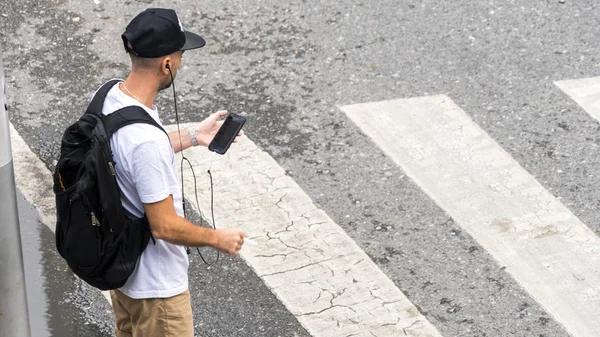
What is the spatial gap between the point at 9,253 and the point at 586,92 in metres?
4.89

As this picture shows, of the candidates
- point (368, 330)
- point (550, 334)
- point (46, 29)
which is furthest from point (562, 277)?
point (46, 29)

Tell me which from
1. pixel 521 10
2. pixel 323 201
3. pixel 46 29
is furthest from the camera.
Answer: pixel 521 10

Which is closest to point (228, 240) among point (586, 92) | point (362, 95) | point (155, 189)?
point (155, 189)

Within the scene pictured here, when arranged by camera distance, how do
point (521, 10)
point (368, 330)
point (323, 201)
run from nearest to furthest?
point (368, 330), point (323, 201), point (521, 10)

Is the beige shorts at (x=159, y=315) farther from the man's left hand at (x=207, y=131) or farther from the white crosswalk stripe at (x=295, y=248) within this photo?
the white crosswalk stripe at (x=295, y=248)

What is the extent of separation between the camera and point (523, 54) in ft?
26.5

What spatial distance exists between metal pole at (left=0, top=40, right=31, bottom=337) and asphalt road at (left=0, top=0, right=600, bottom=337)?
1.05m

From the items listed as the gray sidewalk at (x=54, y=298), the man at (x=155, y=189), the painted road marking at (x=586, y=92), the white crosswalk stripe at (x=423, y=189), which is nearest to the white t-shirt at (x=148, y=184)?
the man at (x=155, y=189)

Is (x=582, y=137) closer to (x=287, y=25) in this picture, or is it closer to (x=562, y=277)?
(x=562, y=277)

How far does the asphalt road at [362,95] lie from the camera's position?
5762mm

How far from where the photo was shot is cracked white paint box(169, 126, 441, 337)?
5.54 meters

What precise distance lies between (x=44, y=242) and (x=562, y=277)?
3071 millimetres

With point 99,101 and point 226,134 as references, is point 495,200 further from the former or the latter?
point 99,101

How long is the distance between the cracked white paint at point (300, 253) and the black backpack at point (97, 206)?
64.9 inches
